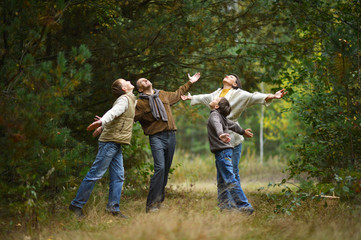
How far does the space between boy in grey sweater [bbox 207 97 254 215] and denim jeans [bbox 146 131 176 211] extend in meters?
0.60

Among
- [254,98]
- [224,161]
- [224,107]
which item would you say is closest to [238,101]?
[254,98]

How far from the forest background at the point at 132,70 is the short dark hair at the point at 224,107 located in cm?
131

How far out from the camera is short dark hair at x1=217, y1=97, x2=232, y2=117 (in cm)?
534

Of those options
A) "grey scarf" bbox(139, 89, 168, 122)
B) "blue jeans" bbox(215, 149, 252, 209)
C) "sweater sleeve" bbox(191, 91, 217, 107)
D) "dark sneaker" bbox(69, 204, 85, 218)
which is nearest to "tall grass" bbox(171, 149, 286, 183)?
"sweater sleeve" bbox(191, 91, 217, 107)

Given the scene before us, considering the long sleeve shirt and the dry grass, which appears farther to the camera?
the long sleeve shirt

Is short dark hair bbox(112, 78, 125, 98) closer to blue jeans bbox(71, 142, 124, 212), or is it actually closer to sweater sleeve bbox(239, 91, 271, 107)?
blue jeans bbox(71, 142, 124, 212)

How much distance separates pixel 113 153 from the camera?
5152 millimetres

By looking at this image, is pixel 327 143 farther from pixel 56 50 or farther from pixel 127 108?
pixel 56 50

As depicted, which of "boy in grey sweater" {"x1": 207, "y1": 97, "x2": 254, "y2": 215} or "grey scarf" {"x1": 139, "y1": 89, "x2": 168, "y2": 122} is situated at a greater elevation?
"grey scarf" {"x1": 139, "y1": 89, "x2": 168, "y2": 122}

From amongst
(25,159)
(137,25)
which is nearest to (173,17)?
(137,25)

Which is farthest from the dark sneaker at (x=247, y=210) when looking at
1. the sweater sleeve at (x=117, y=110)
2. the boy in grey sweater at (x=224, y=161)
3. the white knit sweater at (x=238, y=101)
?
the sweater sleeve at (x=117, y=110)

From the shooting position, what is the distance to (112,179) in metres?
5.30

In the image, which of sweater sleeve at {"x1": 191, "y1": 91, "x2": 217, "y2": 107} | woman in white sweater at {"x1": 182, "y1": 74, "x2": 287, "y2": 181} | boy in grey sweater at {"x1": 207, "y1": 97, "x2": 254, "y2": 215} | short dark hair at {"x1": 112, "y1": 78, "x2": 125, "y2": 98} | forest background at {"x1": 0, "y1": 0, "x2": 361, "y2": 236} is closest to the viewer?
forest background at {"x1": 0, "y1": 0, "x2": 361, "y2": 236}

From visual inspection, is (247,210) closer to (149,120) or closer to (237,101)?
(237,101)
